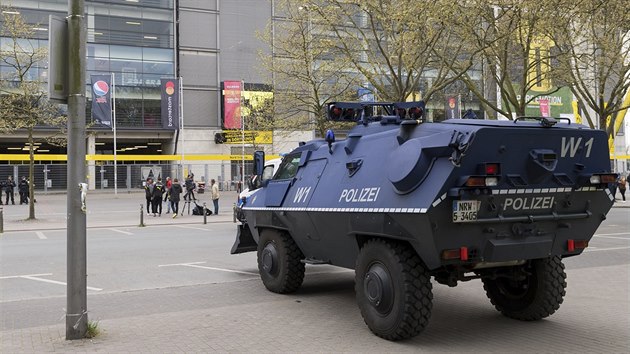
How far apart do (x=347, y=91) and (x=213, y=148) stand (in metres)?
30.2

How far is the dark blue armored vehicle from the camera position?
5285mm

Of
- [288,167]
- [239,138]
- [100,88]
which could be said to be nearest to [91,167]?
[100,88]

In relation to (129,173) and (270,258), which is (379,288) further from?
(129,173)

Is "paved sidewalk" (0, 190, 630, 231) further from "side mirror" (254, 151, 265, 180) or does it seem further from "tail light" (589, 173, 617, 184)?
"tail light" (589, 173, 617, 184)

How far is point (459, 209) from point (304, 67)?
18.5m

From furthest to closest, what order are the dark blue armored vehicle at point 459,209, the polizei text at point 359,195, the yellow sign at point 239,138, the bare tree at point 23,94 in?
the yellow sign at point 239,138 → the bare tree at point 23,94 → the polizei text at point 359,195 → the dark blue armored vehicle at point 459,209

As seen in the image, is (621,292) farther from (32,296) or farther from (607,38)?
(607,38)

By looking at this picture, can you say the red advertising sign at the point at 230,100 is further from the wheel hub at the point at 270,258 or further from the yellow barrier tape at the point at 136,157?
the wheel hub at the point at 270,258

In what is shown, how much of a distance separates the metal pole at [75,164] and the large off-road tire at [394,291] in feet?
9.78

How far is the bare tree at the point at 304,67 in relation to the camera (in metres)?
21.0

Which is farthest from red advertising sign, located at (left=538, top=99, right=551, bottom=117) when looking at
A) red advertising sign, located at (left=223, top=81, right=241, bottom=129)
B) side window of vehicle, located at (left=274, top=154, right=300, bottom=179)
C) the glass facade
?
the glass facade

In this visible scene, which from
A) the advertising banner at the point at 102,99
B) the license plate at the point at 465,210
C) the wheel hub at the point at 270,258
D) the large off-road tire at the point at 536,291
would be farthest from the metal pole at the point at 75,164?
the advertising banner at the point at 102,99

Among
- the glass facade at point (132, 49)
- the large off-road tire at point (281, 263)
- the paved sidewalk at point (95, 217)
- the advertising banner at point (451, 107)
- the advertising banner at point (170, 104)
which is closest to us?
the large off-road tire at point (281, 263)

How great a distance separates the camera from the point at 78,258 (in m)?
5.75
